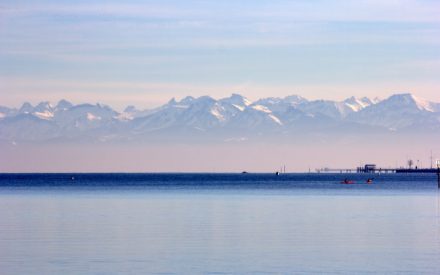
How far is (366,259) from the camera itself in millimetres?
45844

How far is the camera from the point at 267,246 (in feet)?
169

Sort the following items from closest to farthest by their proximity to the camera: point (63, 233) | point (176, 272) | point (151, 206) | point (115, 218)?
point (176, 272), point (63, 233), point (115, 218), point (151, 206)

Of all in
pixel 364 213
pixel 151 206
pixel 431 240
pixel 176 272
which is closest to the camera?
pixel 176 272

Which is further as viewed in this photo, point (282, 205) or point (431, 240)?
point (282, 205)

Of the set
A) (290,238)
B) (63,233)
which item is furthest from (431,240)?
(63,233)

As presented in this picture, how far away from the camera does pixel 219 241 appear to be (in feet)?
177

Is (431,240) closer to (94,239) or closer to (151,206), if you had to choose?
(94,239)

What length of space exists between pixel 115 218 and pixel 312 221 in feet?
50.1

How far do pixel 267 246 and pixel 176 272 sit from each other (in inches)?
433

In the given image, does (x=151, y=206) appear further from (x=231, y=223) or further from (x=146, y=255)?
(x=146, y=255)

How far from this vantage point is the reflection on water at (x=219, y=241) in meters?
43.5

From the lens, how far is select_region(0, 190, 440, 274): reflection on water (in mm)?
43469

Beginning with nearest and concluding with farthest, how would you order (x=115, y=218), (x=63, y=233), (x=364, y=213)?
(x=63, y=233), (x=115, y=218), (x=364, y=213)

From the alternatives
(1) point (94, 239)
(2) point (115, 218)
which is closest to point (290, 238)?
(1) point (94, 239)
